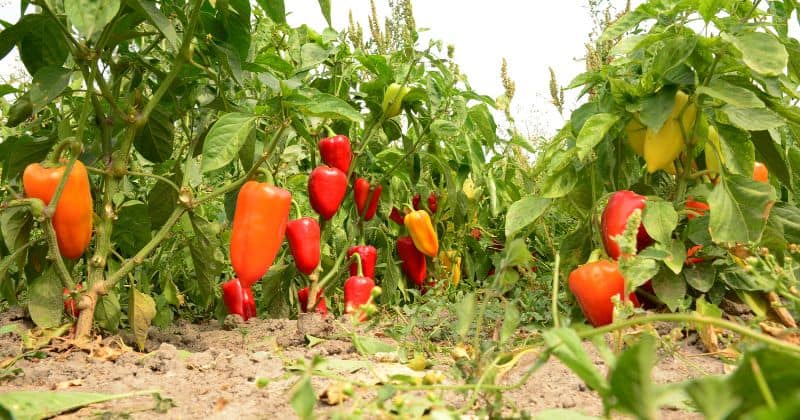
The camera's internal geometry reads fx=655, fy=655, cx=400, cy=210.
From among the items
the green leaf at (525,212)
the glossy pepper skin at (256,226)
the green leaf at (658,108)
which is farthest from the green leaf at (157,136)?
the green leaf at (658,108)

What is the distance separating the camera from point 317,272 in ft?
6.67

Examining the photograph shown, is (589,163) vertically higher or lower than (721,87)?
lower

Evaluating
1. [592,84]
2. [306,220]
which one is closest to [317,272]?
[306,220]

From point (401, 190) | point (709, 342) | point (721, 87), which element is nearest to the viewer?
point (709, 342)

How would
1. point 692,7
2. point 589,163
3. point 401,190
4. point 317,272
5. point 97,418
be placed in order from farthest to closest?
point 401,190
point 317,272
point 589,163
point 692,7
point 97,418

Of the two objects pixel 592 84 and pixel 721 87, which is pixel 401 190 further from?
pixel 721 87

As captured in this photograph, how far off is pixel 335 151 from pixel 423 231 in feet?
2.07

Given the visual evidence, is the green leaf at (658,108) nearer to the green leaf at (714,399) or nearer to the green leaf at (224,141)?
the green leaf at (224,141)

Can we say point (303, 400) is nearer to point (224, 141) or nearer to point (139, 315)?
point (224, 141)

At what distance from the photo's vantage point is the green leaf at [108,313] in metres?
1.61

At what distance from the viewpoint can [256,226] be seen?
5.47ft

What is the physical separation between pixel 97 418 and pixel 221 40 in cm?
101

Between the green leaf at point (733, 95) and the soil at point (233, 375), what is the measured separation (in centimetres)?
55

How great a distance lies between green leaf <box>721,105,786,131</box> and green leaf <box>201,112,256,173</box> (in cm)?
111
